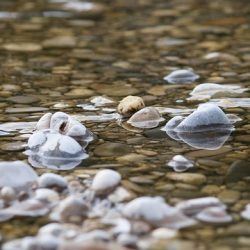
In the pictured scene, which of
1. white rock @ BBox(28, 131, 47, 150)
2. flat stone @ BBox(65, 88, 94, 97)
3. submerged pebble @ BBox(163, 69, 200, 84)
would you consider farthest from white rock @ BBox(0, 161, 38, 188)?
submerged pebble @ BBox(163, 69, 200, 84)

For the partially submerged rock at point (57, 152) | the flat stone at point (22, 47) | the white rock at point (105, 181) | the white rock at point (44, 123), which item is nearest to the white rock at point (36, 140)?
the partially submerged rock at point (57, 152)

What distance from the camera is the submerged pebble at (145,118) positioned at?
9.13 ft

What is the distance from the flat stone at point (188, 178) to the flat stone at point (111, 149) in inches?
10.6

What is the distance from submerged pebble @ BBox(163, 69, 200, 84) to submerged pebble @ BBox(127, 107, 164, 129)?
65cm

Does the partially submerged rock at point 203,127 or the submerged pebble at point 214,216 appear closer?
the submerged pebble at point 214,216

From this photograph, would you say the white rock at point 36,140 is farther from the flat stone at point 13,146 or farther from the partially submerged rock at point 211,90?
the partially submerged rock at point 211,90

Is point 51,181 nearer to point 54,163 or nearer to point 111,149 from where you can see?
point 54,163

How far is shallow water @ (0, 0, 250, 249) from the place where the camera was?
85.9 inches

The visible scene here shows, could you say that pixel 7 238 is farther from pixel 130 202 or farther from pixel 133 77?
pixel 133 77

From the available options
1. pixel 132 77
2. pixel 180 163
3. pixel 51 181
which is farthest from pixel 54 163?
pixel 132 77

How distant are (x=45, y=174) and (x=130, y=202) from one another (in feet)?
0.97

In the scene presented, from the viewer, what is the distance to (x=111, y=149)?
250cm

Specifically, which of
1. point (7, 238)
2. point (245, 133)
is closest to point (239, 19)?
point (245, 133)

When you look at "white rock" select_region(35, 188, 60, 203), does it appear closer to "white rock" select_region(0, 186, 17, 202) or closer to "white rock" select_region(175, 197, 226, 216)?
"white rock" select_region(0, 186, 17, 202)
